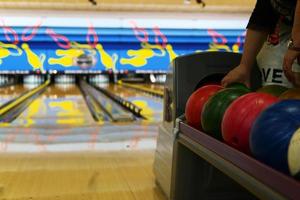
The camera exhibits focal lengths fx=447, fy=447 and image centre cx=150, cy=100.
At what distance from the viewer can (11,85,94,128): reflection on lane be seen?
153 inches

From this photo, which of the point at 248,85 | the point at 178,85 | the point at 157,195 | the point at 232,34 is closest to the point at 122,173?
the point at 157,195

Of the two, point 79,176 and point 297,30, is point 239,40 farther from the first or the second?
point 297,30

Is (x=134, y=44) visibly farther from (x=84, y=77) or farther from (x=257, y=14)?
(x=257, y=14)

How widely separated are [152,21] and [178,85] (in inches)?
269

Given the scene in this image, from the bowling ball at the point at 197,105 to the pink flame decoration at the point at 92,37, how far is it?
6.99 m

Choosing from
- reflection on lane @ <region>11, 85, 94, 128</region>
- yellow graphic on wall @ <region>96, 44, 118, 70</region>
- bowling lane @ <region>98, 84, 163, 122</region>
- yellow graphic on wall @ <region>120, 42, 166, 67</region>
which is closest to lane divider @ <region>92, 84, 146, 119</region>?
bowling lane @ <region>98, 84, 163, 122</region>

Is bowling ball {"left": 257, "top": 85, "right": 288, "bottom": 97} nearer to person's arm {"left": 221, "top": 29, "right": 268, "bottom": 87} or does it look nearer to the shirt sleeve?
person's arm {"left": 221, "top": 29, "right": 268, "bottom": 87}

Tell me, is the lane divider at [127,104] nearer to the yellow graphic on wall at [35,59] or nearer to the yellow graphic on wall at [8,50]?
the yellow graphic on wall at [35,59]

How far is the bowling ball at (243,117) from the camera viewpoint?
1062mm

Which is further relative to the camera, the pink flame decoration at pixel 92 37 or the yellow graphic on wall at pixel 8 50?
the pink flame decoration at pixel 92 37

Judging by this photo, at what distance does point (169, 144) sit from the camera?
171cm

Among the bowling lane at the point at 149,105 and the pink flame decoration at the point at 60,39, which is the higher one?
the pink flame decoration at the point at 60,39

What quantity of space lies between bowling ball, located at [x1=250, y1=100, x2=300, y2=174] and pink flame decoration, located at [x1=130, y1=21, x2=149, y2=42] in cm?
758

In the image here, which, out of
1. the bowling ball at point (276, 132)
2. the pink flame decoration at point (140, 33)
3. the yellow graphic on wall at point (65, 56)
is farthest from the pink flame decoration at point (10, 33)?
the bowling ball at point (276, 132)
